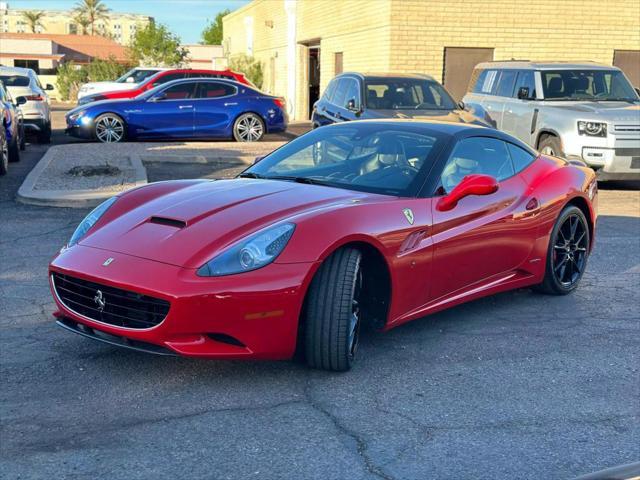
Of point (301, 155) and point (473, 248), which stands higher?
point (301, 155)

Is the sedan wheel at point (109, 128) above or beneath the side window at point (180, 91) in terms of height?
beneath

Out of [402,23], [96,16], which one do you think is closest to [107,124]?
[402,23]

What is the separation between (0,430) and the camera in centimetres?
387

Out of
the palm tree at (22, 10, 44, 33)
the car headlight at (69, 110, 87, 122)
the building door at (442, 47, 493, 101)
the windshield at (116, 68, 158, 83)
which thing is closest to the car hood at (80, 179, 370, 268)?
the car headlight at (69, 110, 87, 122)

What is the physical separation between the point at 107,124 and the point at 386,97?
7.51 m

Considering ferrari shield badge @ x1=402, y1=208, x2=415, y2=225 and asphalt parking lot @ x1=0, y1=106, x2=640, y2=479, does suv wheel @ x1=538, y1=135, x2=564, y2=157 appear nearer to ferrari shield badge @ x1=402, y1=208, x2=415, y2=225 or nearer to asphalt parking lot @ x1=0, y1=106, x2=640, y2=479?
asphalt parking lot @ x1=0, y1=106, x2=640, y2=479

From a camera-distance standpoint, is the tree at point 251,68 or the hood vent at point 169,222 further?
the tree at point 251,68

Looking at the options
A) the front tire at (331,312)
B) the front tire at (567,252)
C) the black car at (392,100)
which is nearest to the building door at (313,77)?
the black car at (392,100)

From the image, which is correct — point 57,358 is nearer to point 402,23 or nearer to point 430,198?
point 430,198

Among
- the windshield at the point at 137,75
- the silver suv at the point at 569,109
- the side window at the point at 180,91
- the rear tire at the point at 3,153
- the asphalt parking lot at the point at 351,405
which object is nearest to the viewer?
the asphalt parking lot at the point at 351,405

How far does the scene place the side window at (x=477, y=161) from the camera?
5.59 metres

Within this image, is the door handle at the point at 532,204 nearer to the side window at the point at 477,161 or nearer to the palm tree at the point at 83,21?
the side window at the point at 477,161

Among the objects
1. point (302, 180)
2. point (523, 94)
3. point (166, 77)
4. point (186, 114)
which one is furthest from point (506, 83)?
point (166, 77)

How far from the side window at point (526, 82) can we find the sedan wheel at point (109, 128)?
28.6 feet
